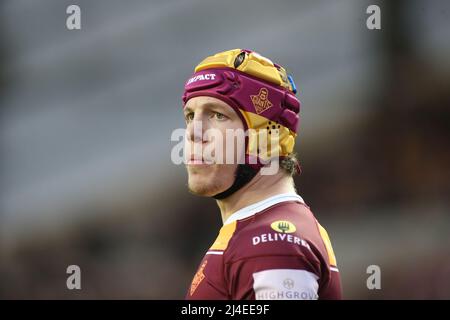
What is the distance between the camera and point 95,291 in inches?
267

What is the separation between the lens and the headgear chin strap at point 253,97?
9.94ft

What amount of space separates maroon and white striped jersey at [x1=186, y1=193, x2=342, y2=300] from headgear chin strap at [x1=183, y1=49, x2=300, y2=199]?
20 centimetres

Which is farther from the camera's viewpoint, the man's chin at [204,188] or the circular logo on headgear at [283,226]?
the man's chin at [204,188]

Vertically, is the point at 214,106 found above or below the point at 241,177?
above

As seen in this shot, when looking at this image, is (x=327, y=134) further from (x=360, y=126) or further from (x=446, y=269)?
(x=446, y=269)

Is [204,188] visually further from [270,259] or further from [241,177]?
[270,259]

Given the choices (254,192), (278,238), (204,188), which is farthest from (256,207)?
(278,238)

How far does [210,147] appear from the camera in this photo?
9.77 feet

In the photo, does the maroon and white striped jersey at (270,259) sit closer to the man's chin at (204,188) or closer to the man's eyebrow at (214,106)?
the man's chin at (204,188)

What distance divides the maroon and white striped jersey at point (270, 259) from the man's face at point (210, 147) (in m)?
0.17

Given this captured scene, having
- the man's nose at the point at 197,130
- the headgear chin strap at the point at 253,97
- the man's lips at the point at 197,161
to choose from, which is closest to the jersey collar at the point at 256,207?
the headgear chin strap at the point at 253,97

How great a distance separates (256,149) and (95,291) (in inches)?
166

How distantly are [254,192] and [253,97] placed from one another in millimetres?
417

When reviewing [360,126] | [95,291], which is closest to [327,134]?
[360,126]
